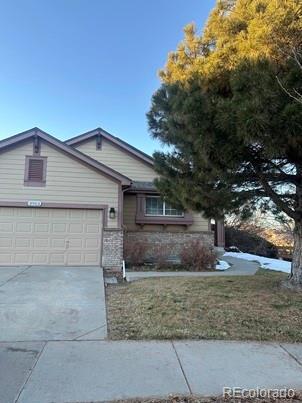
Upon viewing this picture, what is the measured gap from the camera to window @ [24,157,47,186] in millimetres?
12188

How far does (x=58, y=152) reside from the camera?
12453 millimetres

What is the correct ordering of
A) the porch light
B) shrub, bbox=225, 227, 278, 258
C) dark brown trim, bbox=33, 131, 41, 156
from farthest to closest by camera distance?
1. shrub, bbox=225, 227, 278, 258
2. the porch light
3. dark brown trim, bbox=33, 131, 41, 156

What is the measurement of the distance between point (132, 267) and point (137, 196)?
130 inches

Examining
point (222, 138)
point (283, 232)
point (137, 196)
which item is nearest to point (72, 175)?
point (137, 196)

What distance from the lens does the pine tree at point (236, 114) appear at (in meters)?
5.52

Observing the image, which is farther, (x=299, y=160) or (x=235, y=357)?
(x=299, y=160)

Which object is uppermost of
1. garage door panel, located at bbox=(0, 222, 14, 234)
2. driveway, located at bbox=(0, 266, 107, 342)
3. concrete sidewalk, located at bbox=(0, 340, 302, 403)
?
garage door panel, located at bbox=(0, 222, 14, 234)

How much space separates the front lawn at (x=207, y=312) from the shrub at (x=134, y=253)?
4254 millimetres

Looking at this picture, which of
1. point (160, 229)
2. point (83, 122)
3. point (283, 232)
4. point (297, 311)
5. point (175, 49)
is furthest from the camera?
point (283, 232)

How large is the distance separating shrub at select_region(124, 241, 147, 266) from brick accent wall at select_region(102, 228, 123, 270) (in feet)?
3.22

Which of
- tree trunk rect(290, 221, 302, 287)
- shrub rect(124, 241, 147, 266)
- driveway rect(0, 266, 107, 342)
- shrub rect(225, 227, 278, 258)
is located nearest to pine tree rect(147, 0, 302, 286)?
tree trunk rect(290, 221, 302, 287)

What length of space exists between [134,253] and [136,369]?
9.04 metres

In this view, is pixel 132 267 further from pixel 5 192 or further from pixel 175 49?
pixel 175 49

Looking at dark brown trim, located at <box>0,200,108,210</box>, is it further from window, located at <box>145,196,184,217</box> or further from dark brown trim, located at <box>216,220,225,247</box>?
dark brown trim, located at <box>216,220,225,247</box>
